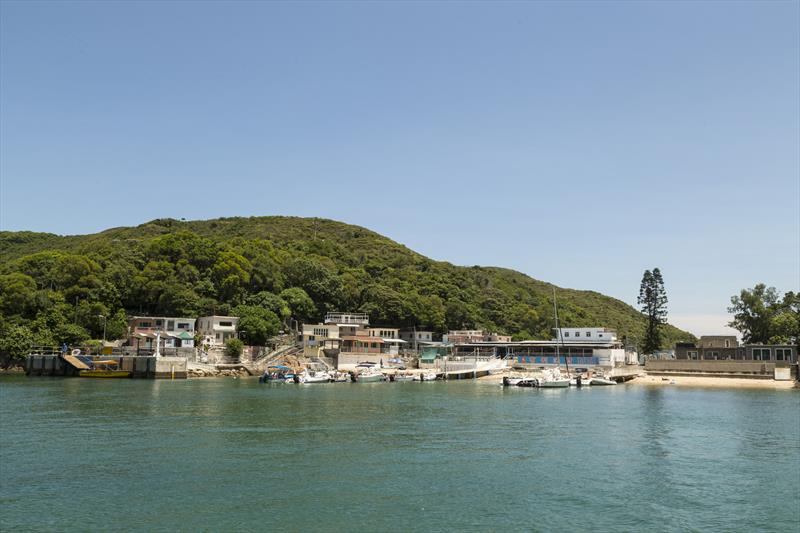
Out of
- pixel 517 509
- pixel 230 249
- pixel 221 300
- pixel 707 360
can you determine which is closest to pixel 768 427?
pixel 517 509

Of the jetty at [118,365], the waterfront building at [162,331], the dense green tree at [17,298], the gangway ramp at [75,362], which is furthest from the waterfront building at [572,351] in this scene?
the dense green tree at [17,298]

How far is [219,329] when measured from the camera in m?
97.1

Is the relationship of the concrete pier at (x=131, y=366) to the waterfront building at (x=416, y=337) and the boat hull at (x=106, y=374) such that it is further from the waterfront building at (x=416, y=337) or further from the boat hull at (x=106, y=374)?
the waterfront building at (x=416, y=337)

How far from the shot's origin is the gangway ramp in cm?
8256

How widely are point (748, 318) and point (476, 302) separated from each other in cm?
6297

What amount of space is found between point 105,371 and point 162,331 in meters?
14.3

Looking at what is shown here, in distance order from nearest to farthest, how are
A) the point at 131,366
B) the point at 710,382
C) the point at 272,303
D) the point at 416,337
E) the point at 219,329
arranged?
the point at 710,382, the point at 131,366, the point at 219,329, the point at 272,303, the point at 416,337

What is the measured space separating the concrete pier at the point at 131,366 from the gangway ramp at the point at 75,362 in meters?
0.11

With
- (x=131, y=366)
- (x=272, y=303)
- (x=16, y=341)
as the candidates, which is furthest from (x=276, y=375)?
(x=16, y=341)

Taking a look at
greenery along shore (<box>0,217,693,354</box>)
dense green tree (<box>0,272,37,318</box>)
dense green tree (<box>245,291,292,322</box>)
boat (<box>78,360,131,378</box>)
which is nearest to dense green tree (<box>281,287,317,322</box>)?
greenery along shore (<box>0,217,693,354</box>)

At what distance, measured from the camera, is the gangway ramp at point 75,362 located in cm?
8256

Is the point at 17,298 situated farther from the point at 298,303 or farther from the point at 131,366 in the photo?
the point at 298,303

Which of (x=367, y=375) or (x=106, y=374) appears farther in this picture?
(x=367, y=375)

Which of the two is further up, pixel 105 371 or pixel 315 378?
pixel 105 371
